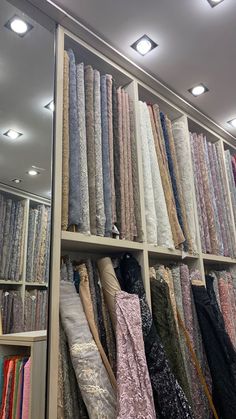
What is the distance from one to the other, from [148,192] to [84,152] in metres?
0.40

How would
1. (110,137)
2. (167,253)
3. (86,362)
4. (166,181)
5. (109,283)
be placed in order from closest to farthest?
(86,362), (109,283), (110,137), (167,253), (166,181)

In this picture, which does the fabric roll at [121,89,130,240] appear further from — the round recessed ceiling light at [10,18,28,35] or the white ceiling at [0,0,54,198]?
the round recessed ceiling light at [10,18,28,35]

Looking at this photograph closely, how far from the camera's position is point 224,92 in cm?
190

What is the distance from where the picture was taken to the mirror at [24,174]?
3.99 ft

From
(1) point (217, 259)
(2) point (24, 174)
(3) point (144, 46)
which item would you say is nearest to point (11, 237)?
(2) point (24, 174)

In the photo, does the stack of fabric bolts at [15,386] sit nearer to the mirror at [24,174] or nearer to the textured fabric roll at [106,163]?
the mirror at [24,174]

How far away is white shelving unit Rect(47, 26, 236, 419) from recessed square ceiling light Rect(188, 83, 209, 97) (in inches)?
5.4

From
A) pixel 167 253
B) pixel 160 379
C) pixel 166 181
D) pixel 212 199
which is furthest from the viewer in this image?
pixel 212 199

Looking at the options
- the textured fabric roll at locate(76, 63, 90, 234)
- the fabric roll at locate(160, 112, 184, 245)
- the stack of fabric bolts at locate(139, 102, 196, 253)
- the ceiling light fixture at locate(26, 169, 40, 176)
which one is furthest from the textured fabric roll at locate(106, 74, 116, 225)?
the fabric roll at locate(160, 112, 184, 245)

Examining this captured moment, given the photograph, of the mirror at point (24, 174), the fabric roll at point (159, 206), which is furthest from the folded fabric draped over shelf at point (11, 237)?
the fabric roll at point (159, 206)

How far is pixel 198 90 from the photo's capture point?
6.15 feet

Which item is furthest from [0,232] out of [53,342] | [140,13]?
[140,13]

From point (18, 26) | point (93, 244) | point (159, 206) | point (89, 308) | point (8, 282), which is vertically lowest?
point (89, 308)

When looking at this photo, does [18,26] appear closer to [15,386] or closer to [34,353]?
[34,353]
